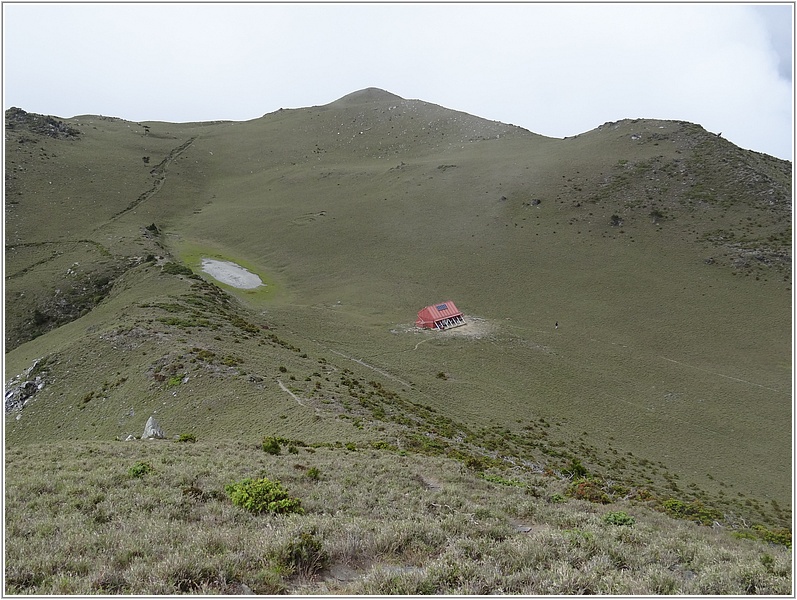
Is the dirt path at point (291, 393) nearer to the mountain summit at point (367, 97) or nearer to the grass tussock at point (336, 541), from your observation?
the grass tussock at point (336, 541)

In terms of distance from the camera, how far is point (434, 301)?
63.6 meters

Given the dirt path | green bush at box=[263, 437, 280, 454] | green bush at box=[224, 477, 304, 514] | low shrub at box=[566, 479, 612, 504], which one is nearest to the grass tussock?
green bush at box=[224, 477, 304, 514]

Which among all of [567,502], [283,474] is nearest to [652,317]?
[567,502]

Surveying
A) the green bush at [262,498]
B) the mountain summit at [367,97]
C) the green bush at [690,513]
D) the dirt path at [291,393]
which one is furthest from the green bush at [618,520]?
the mountain summit at [367,97]

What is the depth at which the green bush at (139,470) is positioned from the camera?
1431 centimetres

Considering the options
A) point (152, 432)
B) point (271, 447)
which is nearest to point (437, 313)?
point (152, 432)

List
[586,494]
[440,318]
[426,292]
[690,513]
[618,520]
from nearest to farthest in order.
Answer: [618,520]
[586,494]
[690,513]
[440,318]
[426,292]

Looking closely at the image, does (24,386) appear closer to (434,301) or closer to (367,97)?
(434,301)

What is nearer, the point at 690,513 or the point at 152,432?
the point at 690,513

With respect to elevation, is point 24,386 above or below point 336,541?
below

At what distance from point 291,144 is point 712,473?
13100cm

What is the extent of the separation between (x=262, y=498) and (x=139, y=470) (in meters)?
4.83

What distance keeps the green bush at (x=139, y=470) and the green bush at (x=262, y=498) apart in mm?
3328

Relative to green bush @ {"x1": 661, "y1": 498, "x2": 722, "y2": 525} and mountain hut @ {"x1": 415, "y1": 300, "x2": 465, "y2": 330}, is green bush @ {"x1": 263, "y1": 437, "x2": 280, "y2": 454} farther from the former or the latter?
mountain hut @ {"x1": 415, "y1": 300, "x2": 465, "y2": 330}
